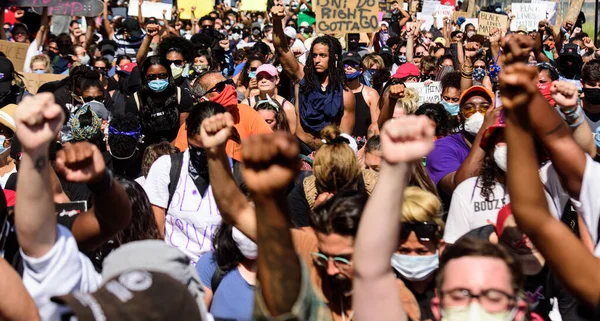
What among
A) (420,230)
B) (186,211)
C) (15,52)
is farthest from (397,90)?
(15,52)

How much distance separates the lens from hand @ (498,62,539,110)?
8.10 feet

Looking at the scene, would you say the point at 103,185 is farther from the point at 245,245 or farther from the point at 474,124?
the point at 474,124

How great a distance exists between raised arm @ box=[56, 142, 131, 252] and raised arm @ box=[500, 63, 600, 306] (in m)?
1.28

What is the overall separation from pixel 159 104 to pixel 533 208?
5120 mm

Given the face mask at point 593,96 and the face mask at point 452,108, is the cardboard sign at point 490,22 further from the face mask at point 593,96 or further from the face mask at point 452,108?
the face mask at point 593,96

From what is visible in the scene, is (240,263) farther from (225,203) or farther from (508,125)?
(508,125)

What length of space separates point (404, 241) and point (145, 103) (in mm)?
4348

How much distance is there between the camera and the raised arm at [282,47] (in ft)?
25.1

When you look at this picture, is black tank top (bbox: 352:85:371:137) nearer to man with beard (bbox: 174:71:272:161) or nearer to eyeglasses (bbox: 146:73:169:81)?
man with beard (bbox: 174:71:272:161)

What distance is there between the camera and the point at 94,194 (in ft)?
9.61

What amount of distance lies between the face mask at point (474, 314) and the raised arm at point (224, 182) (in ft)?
2.57

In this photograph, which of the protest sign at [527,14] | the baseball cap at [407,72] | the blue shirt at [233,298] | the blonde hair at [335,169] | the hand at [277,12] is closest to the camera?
the blue shirt at [233,298]

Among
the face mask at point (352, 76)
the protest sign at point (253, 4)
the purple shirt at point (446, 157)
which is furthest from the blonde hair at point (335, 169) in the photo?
the protest sign at point (253, 4)

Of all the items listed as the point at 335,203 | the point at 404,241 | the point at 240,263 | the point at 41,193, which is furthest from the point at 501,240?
Answer: the point at 41,193
